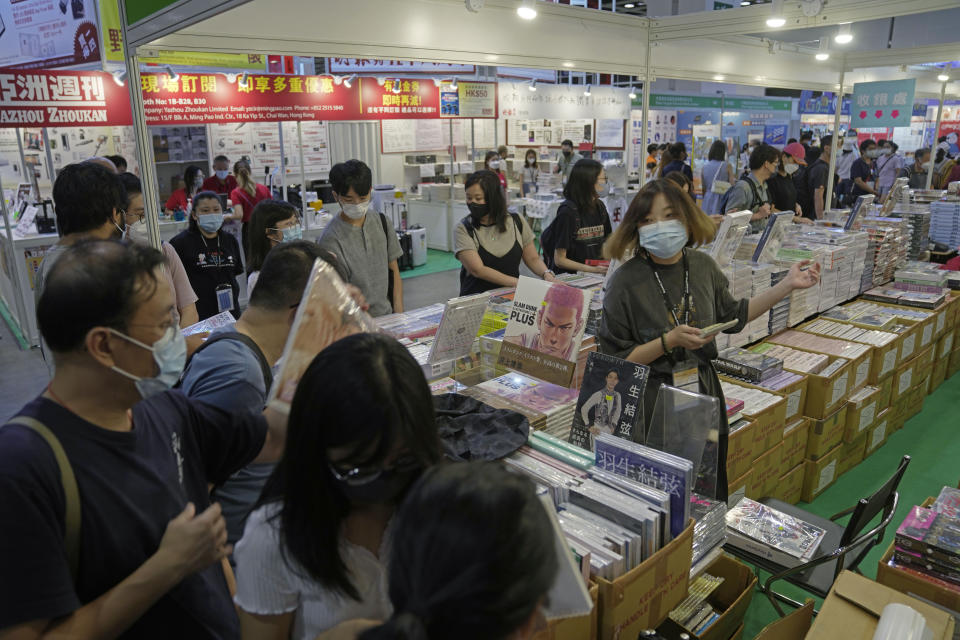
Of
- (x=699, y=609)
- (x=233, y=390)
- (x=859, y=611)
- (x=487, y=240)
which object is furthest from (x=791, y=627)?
(x=487, y=240)

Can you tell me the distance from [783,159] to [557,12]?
2714mm

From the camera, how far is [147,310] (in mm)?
1323

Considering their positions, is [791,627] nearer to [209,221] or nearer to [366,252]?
[366,252]

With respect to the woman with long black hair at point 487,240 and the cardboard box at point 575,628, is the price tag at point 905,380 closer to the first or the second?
the woman with long black hair at point 487,240

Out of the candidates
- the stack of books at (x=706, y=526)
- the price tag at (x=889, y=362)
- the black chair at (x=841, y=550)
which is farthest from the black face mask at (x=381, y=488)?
Result: the price tag at (x=889, y=362)

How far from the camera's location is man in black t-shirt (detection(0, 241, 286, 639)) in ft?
3.60

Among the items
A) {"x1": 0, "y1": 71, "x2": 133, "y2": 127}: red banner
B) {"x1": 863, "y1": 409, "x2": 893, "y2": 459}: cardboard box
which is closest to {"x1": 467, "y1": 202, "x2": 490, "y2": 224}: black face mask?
{"x1": 863, "y1": 409, "x2": 893, "y2": 459}: cardboard box

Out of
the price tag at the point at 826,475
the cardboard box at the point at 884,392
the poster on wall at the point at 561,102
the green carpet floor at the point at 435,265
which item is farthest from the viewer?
the poster on wall at the point at 561,102

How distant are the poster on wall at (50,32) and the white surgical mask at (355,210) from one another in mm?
1770

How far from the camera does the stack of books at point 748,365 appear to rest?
3.70 metres

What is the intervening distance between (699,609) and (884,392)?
111 inches

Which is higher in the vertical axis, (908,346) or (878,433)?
(908,346)

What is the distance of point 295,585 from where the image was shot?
1.14 m

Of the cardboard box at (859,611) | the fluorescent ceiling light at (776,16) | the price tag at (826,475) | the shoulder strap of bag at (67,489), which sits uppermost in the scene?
the fluorescent ceiling light at (776,16)
